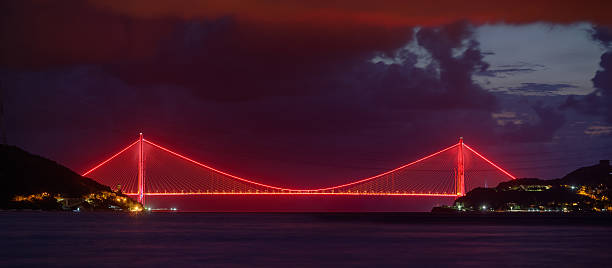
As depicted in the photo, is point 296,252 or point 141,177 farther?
point 141,177

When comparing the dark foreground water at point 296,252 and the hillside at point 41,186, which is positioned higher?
the hillside at point 41,186

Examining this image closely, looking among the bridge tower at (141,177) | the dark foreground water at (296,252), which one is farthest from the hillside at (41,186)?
the dark foreground water at (296,252)

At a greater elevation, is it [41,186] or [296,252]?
[41,186]

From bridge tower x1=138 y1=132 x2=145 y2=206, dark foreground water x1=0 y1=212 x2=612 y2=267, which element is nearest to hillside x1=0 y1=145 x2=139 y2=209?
bridge tower x1=138 y1=132 x2=145 y2=206

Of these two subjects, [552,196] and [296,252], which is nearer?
[296,252]

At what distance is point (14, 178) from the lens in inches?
5615

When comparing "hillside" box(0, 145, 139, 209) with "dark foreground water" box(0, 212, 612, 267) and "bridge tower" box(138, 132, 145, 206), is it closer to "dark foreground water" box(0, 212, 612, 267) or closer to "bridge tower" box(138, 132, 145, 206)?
"bridge tower" box(138, 132, 145, 206)

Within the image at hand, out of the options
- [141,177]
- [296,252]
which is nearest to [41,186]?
[141,177]

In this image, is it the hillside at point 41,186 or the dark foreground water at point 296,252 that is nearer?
the dark foreground water at point 296,252

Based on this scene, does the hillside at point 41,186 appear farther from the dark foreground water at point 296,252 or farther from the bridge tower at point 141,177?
the dark foreground water at point 296,252

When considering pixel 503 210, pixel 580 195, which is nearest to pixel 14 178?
pixel 503 210

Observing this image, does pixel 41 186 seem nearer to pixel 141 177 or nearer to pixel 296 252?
pixel 141 177

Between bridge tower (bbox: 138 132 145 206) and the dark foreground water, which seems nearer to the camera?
the dark foreground water

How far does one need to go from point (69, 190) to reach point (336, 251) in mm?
126830
